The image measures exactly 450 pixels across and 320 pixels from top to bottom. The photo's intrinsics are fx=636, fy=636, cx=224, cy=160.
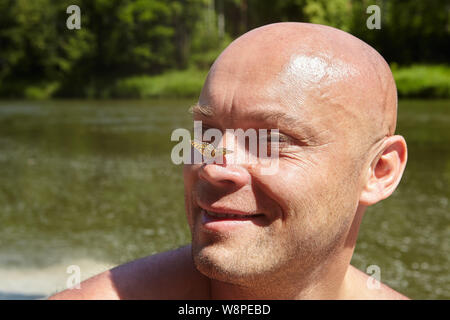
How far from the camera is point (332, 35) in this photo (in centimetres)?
200

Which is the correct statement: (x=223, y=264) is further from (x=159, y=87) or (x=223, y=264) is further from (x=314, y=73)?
(x=159, y=87)

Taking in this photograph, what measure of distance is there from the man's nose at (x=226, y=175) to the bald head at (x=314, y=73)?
0.23 metres


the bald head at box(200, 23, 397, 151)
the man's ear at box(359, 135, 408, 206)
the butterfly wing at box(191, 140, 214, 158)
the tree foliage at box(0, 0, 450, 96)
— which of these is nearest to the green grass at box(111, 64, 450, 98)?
the tree foliage at box(0, 0, 450, 96)

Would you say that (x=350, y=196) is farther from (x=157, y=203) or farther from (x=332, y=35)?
(x=157, y=203)

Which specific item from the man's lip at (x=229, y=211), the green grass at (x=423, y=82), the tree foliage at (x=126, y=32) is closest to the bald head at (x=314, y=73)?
the man's lip at (x=229, y=211)

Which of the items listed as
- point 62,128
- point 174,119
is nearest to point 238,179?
point 62,128

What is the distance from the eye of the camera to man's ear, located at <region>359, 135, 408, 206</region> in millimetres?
2074

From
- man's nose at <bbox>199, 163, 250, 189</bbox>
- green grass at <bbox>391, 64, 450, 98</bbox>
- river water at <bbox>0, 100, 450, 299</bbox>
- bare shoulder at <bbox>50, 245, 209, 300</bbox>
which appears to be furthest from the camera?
green grass at <bbox>391, 64, 450, 98</bbox>

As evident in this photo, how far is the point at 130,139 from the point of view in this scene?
15.2 m

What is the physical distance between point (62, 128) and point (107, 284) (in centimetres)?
1670

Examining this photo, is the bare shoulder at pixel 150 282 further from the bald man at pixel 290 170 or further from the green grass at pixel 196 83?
the green grass at pixel 196 83

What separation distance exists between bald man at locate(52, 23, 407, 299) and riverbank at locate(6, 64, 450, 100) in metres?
26.3

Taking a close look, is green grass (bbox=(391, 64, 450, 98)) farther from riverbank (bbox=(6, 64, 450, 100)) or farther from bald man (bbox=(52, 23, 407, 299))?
bald man (bbox=(52, 23, 407, 299))

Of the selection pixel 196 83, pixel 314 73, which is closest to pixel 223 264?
pixel 314 73
